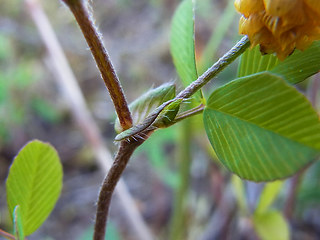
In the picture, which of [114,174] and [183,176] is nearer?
[114,174]

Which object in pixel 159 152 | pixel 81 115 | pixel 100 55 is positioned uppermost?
pixel 81 115

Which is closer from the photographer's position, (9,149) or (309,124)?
(309,124)

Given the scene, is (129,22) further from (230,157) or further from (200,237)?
(230,157)

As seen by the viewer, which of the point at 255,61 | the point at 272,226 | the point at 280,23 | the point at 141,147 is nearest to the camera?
the point at 280,23

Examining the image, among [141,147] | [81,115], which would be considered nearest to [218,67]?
[141,147]

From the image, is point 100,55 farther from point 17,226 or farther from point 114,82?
point 17,226

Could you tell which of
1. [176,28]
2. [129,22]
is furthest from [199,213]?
[129,22]
